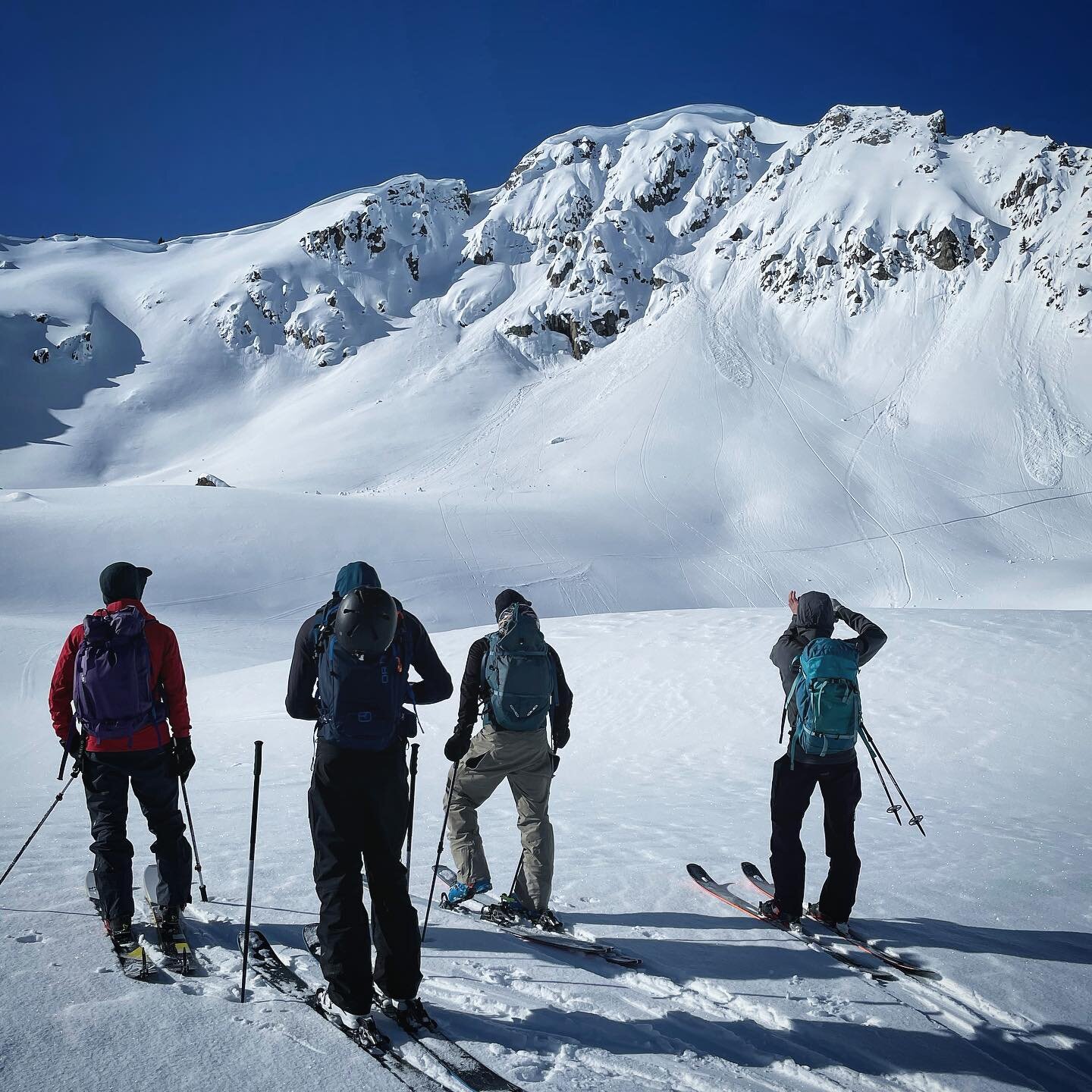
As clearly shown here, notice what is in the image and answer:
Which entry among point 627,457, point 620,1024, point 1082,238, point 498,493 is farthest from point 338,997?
point 1082,238

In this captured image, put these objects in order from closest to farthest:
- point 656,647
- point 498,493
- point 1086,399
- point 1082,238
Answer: point 656,647 → point 498,493 → point 1086,399 → point 1082,238

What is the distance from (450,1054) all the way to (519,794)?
1.82 metres

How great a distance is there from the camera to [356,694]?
12.0 feet

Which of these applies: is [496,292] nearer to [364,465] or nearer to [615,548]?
[364,465]

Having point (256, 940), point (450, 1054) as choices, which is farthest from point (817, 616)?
point (256, 940)

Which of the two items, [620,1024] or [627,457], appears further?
[627,457]

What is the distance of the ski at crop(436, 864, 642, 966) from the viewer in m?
4.47

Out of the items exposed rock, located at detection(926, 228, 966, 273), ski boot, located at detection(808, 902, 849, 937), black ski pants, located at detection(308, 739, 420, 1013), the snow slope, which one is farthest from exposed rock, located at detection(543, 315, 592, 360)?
black ski pants, located at detection(308, 739, 420, 1013)

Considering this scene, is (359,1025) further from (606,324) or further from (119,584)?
(606,324)

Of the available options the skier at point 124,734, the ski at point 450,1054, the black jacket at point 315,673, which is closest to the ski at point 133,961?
the skier at point 124,734

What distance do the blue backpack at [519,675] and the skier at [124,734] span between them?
6.00ft

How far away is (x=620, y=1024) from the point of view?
3.74m

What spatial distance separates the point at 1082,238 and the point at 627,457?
136 feet

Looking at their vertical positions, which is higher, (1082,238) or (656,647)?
(1082,238)
